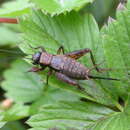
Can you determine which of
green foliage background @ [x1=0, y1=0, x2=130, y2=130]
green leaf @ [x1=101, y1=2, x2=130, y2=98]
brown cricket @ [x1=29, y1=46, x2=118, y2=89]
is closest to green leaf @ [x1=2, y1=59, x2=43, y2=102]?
green foliage background @ [x1=0, y1=0, x2=130, y2=130]

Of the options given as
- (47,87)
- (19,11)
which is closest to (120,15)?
(19,11)

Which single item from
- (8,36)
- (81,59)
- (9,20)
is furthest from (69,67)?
(8,36)

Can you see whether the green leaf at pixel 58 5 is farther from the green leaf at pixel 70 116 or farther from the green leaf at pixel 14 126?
the green leaf at pixel 14 126

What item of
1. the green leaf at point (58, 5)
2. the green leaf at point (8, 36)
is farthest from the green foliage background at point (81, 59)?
the green leaf at point (8, 36)

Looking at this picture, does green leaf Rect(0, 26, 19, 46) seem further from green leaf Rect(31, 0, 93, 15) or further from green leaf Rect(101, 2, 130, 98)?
green leaf Rect(101, 2, 130, 98)

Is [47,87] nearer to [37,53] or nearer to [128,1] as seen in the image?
[37,53]

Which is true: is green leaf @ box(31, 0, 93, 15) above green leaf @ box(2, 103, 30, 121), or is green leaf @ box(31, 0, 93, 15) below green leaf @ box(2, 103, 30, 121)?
above
